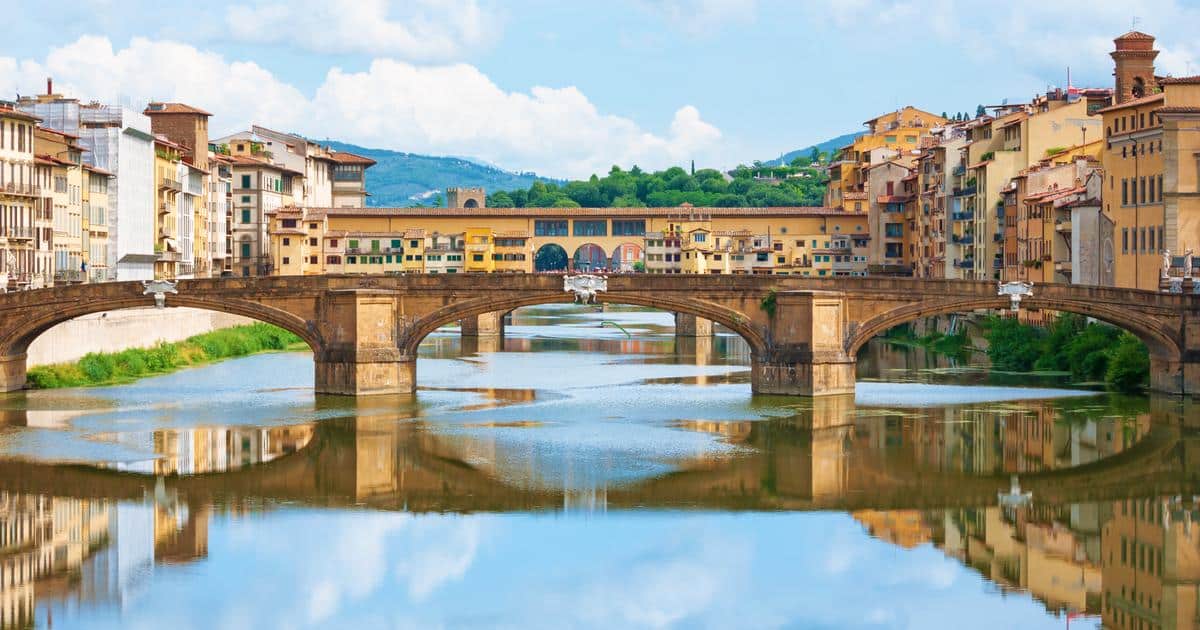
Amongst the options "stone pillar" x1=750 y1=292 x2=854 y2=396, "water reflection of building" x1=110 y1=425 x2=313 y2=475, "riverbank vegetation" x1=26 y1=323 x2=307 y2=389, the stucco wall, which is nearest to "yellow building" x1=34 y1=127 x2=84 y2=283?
the stucco wall

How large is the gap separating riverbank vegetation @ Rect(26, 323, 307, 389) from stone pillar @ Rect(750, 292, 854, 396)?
70.2ft

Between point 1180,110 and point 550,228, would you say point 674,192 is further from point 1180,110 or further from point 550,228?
point 1180,110

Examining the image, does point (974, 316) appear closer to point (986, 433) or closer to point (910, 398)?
point (910, 398)

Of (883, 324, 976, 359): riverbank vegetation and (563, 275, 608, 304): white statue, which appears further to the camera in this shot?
(883, 324, 976, 359): riverbank vegetation

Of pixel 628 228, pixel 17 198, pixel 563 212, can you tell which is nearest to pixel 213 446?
pixel 17 198

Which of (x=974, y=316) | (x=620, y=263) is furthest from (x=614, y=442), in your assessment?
(x=620, y=263)

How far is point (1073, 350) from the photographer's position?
217 feet

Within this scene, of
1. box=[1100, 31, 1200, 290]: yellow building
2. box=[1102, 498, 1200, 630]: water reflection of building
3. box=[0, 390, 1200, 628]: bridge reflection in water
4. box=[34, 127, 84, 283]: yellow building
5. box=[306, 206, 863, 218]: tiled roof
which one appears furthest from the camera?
box=[306, 206, 863, 218]: tiled roof

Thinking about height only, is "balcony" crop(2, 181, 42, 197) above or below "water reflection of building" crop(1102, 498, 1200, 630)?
above

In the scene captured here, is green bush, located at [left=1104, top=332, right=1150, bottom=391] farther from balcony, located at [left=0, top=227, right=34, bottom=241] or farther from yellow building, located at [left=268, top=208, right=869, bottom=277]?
yellow building, located at [left=268, top=208, right=869, bottom=277]

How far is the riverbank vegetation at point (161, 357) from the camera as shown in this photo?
61.4 meters

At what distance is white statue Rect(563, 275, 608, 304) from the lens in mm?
60531

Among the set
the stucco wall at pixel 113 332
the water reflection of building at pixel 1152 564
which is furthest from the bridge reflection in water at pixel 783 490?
the stucco wall at pixel 113 332

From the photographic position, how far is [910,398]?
59.2 metres
